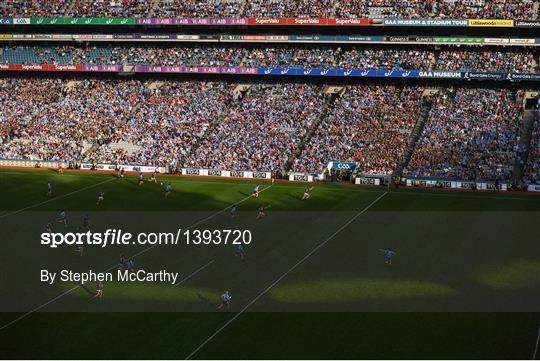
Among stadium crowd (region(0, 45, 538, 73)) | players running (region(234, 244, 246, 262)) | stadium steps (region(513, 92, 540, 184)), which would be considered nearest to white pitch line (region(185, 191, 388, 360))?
players running (region(234, 244, 246, 262))

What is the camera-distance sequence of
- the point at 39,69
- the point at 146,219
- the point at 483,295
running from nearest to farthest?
the point at 483,295, the point at 146,219, the point at 39,69

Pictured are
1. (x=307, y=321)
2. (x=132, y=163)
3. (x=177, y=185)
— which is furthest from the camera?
(x=132, y=163)

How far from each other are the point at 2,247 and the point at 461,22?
155ft

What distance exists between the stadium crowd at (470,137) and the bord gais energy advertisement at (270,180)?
0.57 feet

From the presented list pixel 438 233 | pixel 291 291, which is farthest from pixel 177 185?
pixel 291 291

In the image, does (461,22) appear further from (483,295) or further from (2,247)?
(2,247)

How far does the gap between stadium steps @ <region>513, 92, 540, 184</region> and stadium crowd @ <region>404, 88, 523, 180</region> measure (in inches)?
19.0

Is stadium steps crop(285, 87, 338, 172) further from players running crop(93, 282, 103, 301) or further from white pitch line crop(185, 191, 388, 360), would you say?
players running crop(93, 282, 103, 301)

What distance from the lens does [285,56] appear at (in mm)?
81688

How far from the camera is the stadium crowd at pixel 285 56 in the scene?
75.2 m

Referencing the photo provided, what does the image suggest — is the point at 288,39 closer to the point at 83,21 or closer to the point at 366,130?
the point at 366,130

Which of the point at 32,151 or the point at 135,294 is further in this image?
the point at 32,151

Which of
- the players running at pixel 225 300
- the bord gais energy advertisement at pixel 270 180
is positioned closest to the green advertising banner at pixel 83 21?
the bord gais energy advertisement at pixel 270 180

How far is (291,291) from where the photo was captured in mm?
39281
